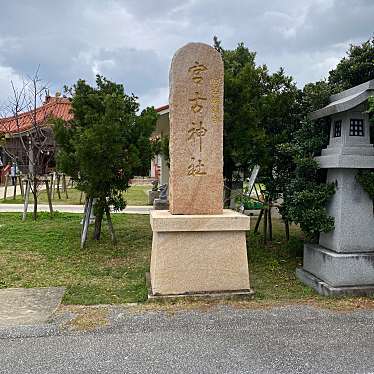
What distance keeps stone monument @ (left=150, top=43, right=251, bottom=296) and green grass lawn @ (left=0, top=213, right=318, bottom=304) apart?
47cm

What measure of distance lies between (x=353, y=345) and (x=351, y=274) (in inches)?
62.9

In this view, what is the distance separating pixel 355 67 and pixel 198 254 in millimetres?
3306

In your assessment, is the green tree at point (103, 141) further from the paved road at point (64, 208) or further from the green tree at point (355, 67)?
the paved road at point (64, 208)

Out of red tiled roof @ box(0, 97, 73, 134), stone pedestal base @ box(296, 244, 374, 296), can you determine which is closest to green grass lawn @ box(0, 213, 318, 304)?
stone pedestal base @ box(296, 244, 374, 296)

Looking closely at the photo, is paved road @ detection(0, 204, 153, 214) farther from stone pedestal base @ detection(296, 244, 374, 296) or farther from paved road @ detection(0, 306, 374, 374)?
paved road @ detection(0, 306, 374, 374)

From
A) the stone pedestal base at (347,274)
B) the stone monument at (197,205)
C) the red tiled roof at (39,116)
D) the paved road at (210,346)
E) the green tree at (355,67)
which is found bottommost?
the paved road at (210,346)

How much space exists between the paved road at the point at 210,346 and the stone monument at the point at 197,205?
1.90 ft

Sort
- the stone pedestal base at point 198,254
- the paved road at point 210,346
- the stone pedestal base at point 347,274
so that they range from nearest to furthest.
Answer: the paved road at point 210,346, the stone pedestal base at point 198,254, the stone pedestal base at point 347,274

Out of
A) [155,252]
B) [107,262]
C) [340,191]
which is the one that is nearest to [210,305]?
[155,252]

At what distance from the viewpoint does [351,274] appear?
4.98 m

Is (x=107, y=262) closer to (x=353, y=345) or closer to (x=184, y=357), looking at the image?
(x=184, y=357)

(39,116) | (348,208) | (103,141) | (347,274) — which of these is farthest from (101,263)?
(39,116)

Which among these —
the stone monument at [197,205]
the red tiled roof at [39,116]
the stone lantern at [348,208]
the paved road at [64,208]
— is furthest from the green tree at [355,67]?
the red tiled roof at [39,116]

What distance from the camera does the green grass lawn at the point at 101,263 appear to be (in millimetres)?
5148
